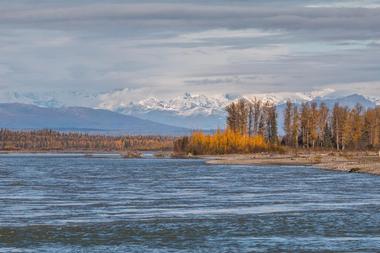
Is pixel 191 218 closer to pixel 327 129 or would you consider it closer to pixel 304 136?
pixel 304 136

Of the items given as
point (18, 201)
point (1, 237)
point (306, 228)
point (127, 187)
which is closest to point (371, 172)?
point (127, 187)

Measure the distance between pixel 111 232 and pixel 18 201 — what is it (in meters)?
17.8

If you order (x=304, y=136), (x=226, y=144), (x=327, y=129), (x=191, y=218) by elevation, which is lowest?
(x=191, y=218)

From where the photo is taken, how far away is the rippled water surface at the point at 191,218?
3716cm

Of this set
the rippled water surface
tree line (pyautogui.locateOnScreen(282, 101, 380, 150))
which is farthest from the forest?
the rippled water surface

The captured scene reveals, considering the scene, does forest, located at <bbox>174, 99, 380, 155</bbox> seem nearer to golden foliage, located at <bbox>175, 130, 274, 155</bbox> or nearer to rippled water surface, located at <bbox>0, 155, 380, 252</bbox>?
golden foliage, located at <bbox>175, 130, 274, 155</bbox>

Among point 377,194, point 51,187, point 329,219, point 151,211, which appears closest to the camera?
point 329,219

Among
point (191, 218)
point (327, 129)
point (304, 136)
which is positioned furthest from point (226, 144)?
point (191, 218)

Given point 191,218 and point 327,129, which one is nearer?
point 191,218

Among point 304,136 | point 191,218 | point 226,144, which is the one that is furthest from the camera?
point 304,136

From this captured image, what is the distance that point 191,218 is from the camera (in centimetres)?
4641

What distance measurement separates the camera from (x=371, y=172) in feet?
308

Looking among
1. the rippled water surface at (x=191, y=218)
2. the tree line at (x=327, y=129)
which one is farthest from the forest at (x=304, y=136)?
the rippled water surface at (x=191, y=218)

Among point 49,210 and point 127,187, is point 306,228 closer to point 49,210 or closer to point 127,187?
point 49,210
